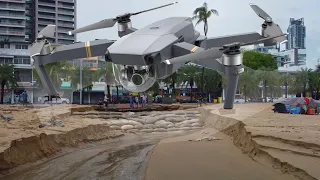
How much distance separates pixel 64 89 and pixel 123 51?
464 centimetres

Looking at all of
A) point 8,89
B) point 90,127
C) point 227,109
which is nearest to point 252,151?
point 227,109

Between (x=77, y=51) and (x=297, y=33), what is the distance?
700cm

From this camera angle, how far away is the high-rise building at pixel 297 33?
1091cm

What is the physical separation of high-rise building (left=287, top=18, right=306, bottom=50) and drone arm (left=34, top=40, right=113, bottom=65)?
5.80m

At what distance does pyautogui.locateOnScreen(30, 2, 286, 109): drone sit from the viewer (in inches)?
335

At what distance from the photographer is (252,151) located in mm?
13812

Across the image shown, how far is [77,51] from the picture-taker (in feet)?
35.6

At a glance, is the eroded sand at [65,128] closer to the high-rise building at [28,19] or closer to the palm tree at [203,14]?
the palm tree at [203,14]

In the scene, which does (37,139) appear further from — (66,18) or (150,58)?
(66,18)

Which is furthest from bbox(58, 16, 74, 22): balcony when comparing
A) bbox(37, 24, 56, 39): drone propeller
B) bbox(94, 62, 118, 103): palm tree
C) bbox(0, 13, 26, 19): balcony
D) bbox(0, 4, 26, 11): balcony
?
bbox(94, 62, 118, 103): palm tree

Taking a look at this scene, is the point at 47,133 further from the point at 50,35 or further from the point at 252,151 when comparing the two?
the point at 252,151

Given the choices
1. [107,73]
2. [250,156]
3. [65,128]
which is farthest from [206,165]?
[65,128]

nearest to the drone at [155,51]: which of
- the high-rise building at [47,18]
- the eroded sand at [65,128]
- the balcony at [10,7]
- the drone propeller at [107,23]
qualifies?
the drone propeller at [107,23]

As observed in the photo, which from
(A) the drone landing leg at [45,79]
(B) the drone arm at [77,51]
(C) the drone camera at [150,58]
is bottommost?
(A) the drone landing leg at [45,79]
